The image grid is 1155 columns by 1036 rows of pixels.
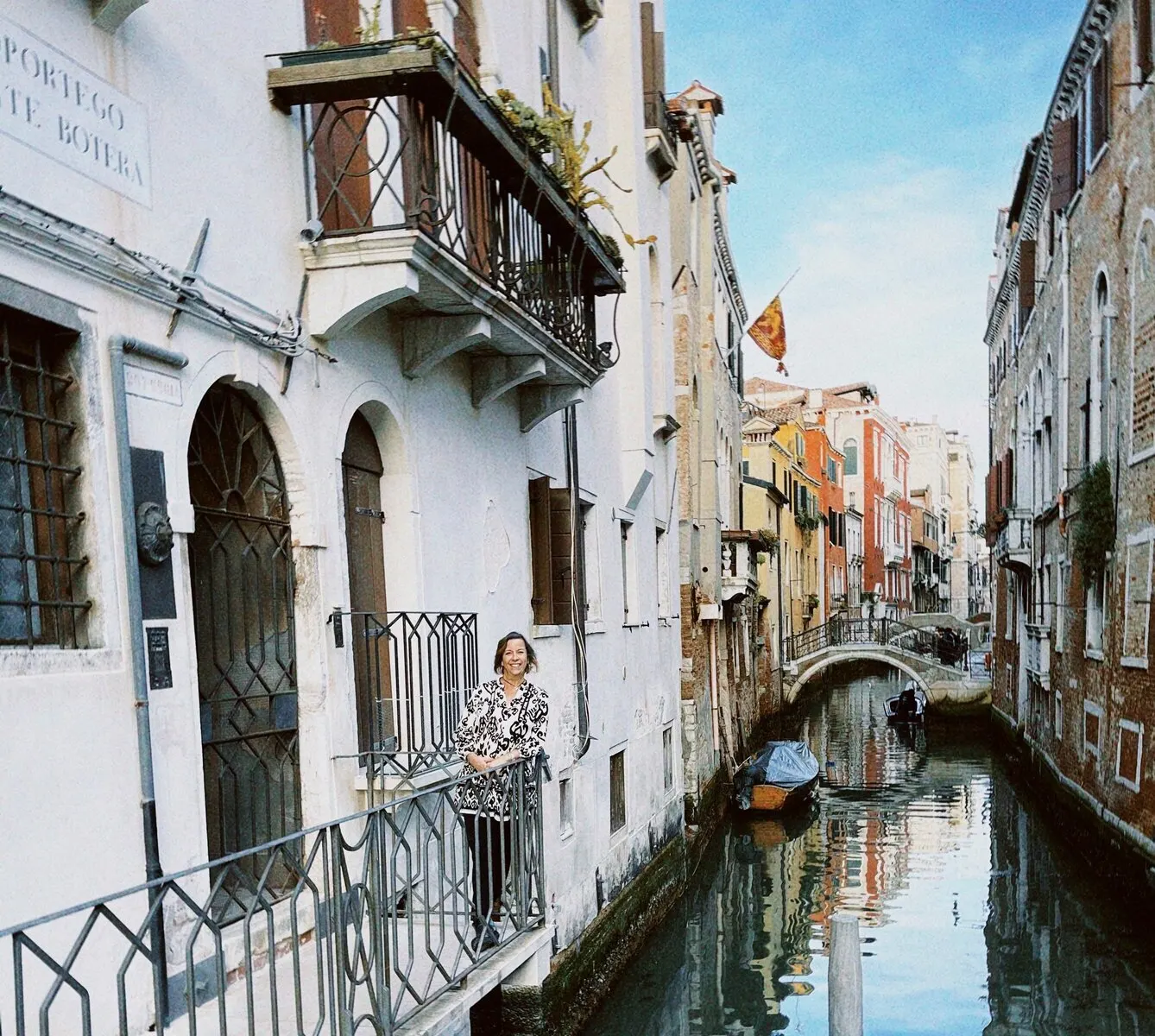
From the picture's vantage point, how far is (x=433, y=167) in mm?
5219

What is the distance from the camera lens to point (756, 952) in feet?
38.8

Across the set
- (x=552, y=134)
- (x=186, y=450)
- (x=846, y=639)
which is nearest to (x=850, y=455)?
(x=846, y=639)

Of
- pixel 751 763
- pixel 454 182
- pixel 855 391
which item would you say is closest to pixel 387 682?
pixel 454 182

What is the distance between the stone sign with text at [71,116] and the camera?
3555mm

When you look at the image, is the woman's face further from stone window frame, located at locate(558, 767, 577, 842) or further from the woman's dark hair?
stone window frame, located at locate(558, 767, 577, 842)

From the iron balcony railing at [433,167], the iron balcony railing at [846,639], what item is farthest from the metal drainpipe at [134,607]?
the iron balcony railing at [846,639]

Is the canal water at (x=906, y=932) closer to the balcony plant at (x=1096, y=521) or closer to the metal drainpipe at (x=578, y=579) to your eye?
the metal drainpipe at (x=578, y=579)

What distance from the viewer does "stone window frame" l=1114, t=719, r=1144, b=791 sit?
11836 mm

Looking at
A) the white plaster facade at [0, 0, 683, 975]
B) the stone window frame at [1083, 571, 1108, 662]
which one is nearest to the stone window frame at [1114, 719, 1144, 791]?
the stone window frame at [1083, 571, 1108, 662]

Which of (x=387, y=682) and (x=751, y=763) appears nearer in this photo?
(x=387, y=682)

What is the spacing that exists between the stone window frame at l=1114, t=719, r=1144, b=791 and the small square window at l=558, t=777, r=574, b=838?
6621 millimetres

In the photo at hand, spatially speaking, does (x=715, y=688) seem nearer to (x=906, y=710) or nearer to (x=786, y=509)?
(x=906, y=710)

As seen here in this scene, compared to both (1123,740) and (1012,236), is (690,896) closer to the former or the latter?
(1123,740)

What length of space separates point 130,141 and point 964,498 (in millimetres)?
87103
